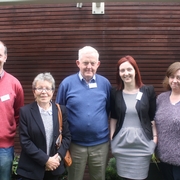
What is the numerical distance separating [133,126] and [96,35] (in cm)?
225

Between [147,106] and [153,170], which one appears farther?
[153,170]

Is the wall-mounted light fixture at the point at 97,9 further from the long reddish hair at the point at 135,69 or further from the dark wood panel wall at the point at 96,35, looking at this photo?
the long reddish hair at the point at 135,69

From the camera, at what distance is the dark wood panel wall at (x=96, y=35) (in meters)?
4.23

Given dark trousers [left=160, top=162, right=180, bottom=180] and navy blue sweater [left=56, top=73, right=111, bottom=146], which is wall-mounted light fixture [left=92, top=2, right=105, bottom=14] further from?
dark trousers [left=160, top=162, right=180, bottom=180]

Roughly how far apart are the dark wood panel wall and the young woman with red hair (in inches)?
72.3

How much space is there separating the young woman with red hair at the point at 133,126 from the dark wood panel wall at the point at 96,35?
1.84m

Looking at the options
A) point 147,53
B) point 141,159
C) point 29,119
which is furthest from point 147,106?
point 147,53

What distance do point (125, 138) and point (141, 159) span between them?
27 cm

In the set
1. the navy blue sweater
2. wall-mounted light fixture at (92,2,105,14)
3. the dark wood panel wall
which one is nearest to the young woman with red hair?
the navy blue sweater

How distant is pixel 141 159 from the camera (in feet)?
8.13

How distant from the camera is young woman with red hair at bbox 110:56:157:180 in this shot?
2451 millimetres

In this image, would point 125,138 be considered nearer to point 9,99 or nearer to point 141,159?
point 141,159

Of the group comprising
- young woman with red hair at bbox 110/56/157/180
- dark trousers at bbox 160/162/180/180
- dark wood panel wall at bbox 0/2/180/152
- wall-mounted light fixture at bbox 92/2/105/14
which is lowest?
dark trousers at bbox 160/162/180/180

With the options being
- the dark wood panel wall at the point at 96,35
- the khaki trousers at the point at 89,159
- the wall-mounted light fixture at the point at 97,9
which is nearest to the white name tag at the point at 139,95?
the khaki trousers at the point at 89,159
